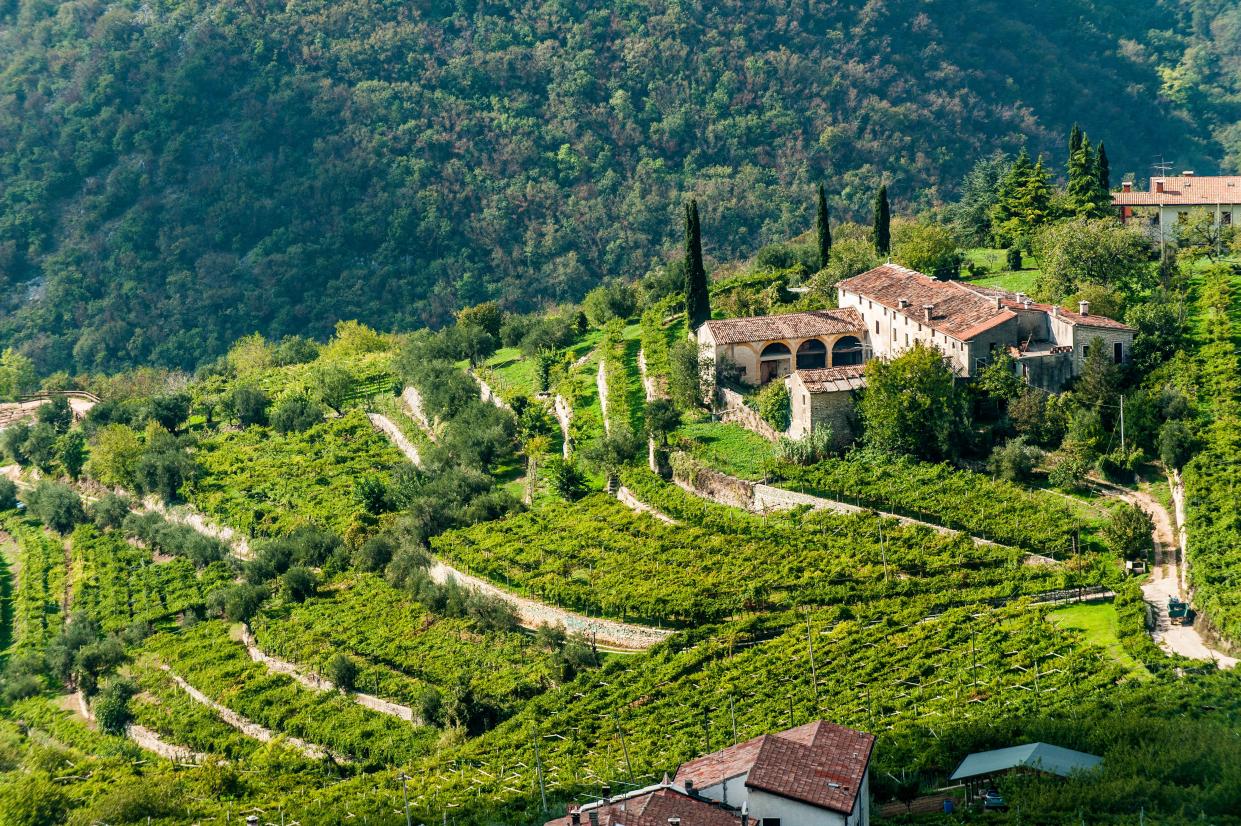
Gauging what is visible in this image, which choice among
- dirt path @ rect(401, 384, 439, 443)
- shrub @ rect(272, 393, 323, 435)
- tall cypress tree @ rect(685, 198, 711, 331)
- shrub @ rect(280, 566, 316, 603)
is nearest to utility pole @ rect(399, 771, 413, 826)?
shrub @ rect(280, 566, 316, 603)

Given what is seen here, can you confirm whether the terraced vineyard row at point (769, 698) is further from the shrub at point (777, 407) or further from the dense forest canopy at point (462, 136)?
the dense forest canopy at point (462, 136)

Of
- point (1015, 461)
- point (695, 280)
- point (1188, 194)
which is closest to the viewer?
point (1015, 461)

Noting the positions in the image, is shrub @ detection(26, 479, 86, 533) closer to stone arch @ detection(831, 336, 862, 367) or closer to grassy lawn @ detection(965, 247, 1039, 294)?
stone arch @ detection(831, 336, 862, 367)

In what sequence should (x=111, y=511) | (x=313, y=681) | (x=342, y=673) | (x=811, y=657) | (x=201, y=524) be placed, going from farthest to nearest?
(x=111, y=511) → (x=201, y=524) → (x=313, y=681) → (x=342, y=673) → (x=811, y=657)

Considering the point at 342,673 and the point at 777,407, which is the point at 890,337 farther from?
the point at 342,673

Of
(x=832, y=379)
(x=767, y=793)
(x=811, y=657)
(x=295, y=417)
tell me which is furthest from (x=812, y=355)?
(x=767, y=793)

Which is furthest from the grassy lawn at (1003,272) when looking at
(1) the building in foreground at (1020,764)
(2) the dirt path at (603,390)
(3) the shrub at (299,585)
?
(1) the building in foreground at (1020,764)
